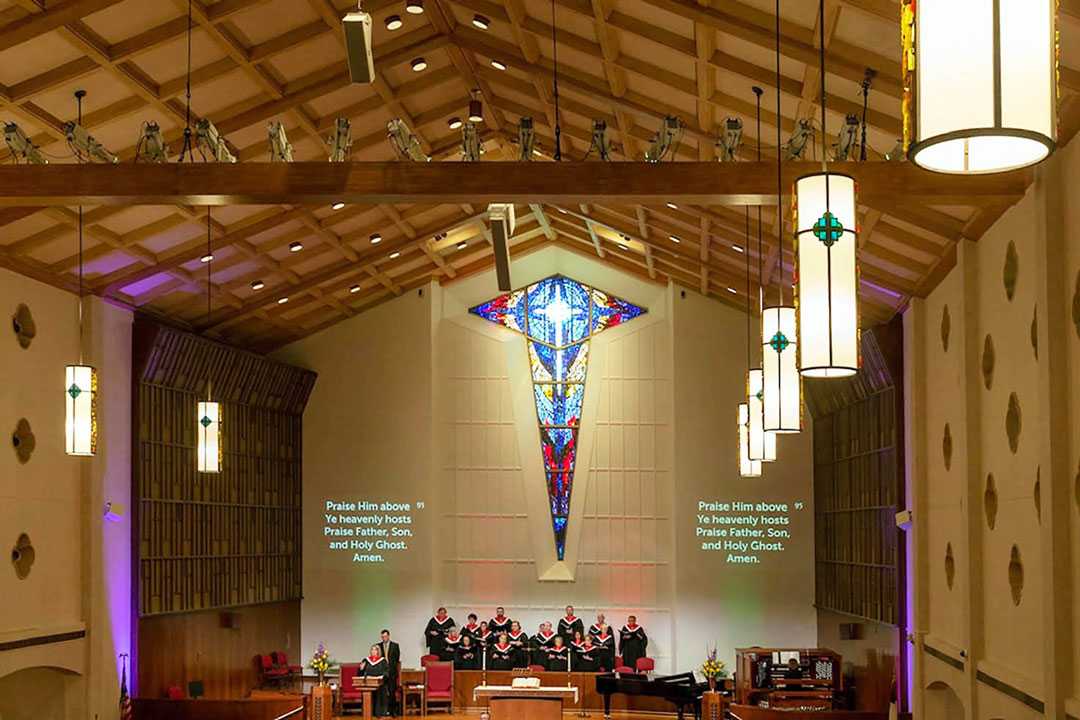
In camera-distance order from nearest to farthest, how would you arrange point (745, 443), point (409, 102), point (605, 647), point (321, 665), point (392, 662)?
point (745, 443) < point (409, 102) < point (321, 665) < point (392, 662) < point (605, 647)

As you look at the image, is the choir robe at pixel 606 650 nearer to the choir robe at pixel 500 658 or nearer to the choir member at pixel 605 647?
the choir member at pixel 605 647

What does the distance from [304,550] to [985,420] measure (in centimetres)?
1135

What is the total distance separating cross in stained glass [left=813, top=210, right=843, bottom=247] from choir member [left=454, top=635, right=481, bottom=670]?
14623 millimetres

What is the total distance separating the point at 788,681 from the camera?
15898 mm

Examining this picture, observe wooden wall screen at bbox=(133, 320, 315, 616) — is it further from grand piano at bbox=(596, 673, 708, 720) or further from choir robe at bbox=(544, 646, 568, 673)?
grand piano at bbox=(596, 673, 708, 720)

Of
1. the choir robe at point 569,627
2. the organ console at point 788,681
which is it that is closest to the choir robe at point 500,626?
the choir robe at point 569,627

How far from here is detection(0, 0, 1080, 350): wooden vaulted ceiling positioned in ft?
29.1

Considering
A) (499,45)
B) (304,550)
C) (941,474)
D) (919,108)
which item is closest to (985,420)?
(941,474)

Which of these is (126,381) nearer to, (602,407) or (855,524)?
(602,407)

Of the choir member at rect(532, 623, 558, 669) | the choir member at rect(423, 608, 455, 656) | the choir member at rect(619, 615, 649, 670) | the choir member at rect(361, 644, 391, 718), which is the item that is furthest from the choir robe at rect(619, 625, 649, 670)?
the choir member at rect(361, 644, 391, 718)

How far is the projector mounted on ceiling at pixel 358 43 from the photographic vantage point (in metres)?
6.52

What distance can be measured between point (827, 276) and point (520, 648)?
571 inches

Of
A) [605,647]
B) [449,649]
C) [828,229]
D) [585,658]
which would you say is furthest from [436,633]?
[828,229]

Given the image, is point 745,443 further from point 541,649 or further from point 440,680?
point 541,649
